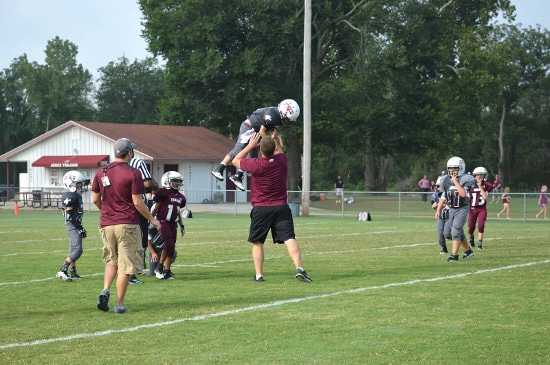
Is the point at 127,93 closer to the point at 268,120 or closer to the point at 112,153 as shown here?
the point at 112,153

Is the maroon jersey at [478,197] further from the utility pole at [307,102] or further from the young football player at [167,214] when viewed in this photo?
the utility pole at [307,102]

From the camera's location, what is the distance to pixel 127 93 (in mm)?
99125

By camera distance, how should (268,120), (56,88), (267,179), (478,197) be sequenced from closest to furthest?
(268,120), (267,179), (478,197), (56,88)

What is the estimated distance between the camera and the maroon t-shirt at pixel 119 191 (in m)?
10.1

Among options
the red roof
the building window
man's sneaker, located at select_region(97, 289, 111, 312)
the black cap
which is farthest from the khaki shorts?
the building window

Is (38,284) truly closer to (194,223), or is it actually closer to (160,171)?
(194,223)

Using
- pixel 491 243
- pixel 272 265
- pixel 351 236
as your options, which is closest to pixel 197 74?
pixel 351 236

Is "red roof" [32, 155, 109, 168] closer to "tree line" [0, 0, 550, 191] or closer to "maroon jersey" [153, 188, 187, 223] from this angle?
"tree line" [0, 0, 550, 191]

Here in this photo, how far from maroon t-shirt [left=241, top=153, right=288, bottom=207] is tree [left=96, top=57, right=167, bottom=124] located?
84206 millimetres

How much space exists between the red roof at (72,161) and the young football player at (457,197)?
36791 millimetres

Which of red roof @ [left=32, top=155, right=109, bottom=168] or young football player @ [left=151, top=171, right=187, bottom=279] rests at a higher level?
red roof @ [left=32, top=155, right=109, bottom=168]

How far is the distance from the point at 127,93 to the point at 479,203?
8196 cm

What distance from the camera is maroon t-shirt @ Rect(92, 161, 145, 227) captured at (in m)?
10.1

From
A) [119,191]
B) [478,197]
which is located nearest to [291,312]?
[119,191]
